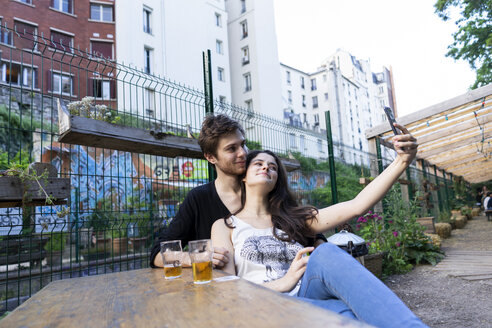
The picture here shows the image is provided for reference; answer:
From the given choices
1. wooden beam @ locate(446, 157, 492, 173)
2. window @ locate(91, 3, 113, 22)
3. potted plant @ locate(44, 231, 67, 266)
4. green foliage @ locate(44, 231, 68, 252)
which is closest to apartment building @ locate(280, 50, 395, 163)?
wooden beam @ locate(446, 157, 492, 173)

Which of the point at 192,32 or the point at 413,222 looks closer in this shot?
the point at 413,222

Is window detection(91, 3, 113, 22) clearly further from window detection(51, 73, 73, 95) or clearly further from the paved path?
the paved path

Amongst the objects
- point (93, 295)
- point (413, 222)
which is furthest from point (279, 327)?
point (413, 222)

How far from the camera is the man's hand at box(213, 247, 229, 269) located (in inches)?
66.8

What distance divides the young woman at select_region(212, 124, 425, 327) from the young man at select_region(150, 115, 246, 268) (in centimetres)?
10

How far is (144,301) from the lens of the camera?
1083 millimetres

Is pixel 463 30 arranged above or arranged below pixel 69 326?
above

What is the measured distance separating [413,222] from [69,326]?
5519 mm

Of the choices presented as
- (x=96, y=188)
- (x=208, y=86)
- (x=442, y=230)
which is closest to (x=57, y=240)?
(x=96, y=188)

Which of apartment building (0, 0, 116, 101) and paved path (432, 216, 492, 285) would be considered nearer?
paved path (432, 216, 492, 285)

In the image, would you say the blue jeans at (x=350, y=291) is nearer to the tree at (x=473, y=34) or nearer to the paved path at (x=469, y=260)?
the paved path at (x=469, y=260)

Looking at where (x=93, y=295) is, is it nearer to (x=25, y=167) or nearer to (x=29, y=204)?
(x=29, y=204)

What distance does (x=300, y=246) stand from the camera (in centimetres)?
183

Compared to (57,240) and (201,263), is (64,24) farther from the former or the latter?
(201,263)
